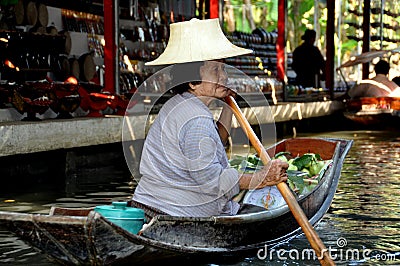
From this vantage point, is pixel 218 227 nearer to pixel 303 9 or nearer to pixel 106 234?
pixel 106 234

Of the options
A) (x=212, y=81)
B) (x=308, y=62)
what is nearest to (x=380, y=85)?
(x=308, y=62)

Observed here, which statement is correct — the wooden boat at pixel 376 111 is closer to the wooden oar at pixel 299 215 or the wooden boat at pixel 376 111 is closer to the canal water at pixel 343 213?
the canal water at pixel 343 213

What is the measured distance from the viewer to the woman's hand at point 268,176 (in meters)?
5.83

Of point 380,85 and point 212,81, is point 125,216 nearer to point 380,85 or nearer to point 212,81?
point 212,81

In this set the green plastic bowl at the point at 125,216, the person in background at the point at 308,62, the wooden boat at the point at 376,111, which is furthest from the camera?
the person in background at the point at 308,62

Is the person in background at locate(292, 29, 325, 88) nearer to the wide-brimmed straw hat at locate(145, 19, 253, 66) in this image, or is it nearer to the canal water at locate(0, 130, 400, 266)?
the canal water at locate(0, 130, 400, 266)

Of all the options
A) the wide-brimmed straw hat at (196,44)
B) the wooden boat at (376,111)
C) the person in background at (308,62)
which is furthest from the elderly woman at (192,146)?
the person in background at (308,62)

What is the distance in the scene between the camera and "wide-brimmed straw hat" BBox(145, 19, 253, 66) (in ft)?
19.0

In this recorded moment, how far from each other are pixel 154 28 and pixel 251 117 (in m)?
2.45

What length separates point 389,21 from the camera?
87.5ft

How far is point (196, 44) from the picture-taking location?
5.88 meters

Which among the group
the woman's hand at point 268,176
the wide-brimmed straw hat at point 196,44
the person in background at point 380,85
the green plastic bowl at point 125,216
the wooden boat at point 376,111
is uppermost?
the wide-brimmed straw hat at point 196,44

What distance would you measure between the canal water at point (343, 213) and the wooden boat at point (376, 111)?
483 centimetres

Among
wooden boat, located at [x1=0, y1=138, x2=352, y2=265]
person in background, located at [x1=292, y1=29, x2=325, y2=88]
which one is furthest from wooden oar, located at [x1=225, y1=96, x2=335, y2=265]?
person in background, located at [x1=292, y1=29, x2=325, y2=88]
